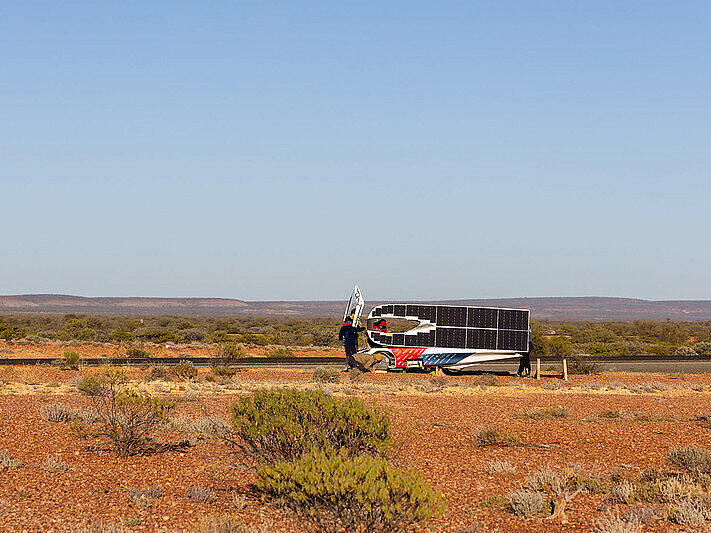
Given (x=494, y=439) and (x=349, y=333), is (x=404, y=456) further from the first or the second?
(x=349, y=333)

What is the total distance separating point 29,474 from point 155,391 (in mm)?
14927

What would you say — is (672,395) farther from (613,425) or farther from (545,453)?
(545,453)

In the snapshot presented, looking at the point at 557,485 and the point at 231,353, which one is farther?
the point at 231,353

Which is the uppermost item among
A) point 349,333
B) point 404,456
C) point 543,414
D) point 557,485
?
point 349,333

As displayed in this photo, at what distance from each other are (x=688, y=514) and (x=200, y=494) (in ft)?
20.3

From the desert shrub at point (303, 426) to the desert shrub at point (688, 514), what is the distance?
377 cm

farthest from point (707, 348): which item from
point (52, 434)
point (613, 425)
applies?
point (52, 434)

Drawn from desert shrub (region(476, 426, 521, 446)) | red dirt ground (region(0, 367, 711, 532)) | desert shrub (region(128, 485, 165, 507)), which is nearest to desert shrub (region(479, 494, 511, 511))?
red dirt ground (region(0, 367, 711, 532))

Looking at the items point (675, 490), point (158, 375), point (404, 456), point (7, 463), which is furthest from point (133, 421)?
point (158, 375)

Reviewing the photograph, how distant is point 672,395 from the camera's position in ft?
95.7

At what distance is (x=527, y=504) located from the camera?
969cm

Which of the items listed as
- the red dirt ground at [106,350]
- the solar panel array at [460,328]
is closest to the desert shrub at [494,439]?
the solar panel array at [460,328]

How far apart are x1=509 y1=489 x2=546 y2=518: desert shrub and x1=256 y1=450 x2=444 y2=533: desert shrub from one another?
2272 mm

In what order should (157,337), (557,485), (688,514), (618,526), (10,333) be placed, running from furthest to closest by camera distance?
(157,337)
(10,333)
(557,485)
(688,514)
(618,526)
